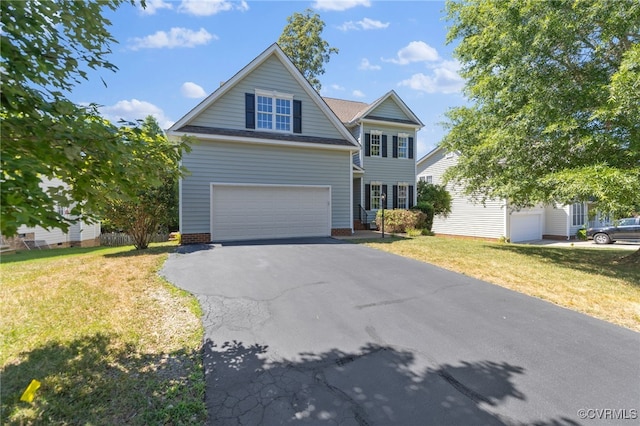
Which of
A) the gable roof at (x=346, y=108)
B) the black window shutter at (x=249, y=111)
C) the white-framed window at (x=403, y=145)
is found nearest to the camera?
the black window shutter at (x=249, y=111)

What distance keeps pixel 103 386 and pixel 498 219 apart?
2053cm

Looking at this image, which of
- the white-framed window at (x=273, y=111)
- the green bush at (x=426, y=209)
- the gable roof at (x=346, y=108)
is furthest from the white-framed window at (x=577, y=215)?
the white-framed window at (x=273, y=111)

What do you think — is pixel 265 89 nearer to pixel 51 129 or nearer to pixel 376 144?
pixel 376 144

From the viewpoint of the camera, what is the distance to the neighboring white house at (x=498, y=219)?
1869 centimetres

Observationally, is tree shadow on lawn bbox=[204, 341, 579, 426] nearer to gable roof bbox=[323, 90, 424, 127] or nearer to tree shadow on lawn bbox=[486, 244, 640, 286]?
tree shadow on lawn bbox=[486, 244, 640, 286]

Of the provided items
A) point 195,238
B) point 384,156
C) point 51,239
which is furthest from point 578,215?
point 51,239

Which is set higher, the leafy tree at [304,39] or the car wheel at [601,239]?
the leafy tree at [304,39]

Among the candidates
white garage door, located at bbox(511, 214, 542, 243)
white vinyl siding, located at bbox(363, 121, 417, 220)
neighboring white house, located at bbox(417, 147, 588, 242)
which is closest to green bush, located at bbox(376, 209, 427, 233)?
white vinyl siding, located at bbox(363, 121, 417, 220)

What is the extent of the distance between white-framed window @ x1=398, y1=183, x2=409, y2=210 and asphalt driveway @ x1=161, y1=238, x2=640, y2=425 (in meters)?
13.4

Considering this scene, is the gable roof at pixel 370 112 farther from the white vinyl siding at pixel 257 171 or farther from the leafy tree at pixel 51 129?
the leafy tree at pixel 51 129

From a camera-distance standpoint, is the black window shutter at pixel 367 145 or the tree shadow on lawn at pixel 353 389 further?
the black window shutter at pixel 367 145

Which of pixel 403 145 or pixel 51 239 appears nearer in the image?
pixel 51 239

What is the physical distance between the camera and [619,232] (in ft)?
60.3

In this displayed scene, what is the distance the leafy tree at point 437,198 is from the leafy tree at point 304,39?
46.0 feet
